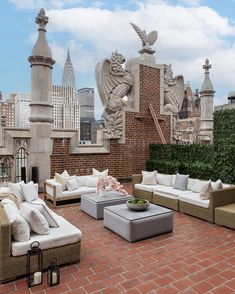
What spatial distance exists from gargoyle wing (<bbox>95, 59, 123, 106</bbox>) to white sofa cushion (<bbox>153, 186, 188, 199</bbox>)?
4443 millimetres

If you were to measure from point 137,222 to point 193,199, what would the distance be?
74.1 inches

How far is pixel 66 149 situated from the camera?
8109 millimetres

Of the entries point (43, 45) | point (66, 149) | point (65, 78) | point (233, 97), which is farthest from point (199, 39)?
point (65, 78)

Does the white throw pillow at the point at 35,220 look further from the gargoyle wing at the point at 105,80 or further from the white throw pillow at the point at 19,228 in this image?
the gargoyle wing at the point at 105,80

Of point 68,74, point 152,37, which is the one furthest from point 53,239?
point 68,74

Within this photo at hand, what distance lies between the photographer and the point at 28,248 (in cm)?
276

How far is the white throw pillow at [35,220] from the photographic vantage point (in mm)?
2986

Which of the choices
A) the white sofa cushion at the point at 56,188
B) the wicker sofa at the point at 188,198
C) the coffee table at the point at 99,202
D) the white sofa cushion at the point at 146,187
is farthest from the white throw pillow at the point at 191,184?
the white sofa cushion at the point at 56,188

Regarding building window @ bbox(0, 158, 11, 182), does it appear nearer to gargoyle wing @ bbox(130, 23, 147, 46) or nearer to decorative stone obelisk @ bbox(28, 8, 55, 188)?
decorative stone obelisk @ bbox(28, 8, 55, 188)

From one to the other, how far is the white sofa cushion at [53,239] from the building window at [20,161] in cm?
467

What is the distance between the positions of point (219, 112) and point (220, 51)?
13.6 ft

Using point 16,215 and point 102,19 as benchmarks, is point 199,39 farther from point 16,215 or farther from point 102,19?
point 16,215

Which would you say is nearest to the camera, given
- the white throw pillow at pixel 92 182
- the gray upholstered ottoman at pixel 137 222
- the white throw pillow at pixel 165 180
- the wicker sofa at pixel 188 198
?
the gray upholstered ottoman at pixel 137 222

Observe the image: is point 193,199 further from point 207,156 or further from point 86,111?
point 86,111
